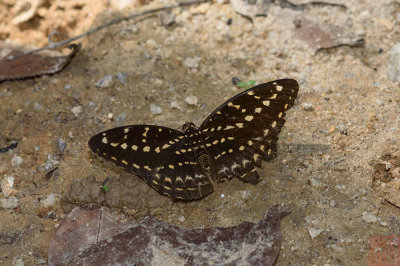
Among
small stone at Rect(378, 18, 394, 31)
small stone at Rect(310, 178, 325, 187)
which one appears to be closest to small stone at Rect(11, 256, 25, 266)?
small stone at Rect(310, 178, 325, 187)

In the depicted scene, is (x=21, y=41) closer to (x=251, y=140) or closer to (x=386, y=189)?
(x=251, y=140)

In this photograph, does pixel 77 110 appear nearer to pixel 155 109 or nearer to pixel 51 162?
pixel 51 162

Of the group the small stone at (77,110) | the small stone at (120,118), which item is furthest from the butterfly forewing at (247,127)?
the small stone at (77,110)

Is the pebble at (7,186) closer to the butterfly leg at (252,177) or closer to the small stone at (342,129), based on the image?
the butterfly leg at (252,177)

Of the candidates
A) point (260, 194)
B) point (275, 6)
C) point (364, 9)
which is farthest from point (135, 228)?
point (364, 9)

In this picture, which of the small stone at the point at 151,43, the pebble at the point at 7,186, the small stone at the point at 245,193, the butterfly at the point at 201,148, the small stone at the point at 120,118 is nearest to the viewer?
the butterfly at the point at 201,148

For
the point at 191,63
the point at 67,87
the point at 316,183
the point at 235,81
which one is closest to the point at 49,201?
the point at 67,87
